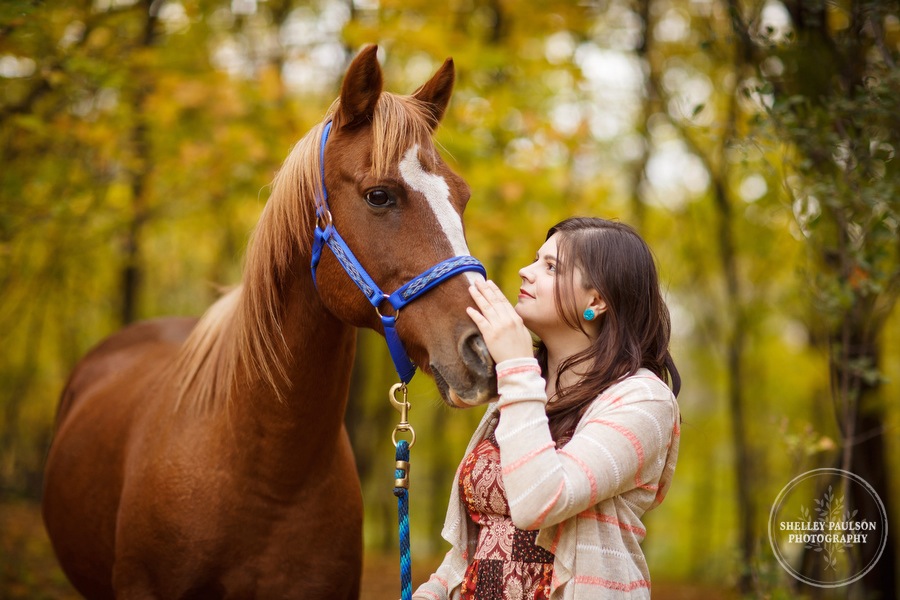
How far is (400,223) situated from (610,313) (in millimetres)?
664

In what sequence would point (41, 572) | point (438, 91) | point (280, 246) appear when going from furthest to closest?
1. point (41, 572)
2. point (438, 91)
3. point (280, 246)

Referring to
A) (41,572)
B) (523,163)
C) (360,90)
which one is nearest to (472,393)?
(360,90)

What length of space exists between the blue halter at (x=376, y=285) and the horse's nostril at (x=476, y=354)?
8.1 inches

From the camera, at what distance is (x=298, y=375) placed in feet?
8.08

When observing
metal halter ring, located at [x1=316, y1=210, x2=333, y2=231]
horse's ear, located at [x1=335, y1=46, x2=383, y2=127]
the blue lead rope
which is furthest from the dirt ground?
horse's ear, located at [x1=335, y1=46, x2=383, y2=127]

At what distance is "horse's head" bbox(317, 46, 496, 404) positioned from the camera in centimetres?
196

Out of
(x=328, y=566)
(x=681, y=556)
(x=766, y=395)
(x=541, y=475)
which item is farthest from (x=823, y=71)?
(x=681, y=556)

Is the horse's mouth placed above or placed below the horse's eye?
below

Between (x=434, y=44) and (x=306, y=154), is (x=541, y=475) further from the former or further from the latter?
(x=434, y=44)

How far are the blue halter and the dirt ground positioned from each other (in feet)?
13.5

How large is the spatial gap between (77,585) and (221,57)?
5632 millimetres

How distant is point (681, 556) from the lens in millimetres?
17266

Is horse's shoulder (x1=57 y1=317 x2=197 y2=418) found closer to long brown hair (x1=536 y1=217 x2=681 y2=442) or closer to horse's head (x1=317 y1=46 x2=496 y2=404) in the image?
horse's head (x1=317 y1=46 x2=496 y2=404)

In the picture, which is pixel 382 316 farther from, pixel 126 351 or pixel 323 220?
pixel 126 351
